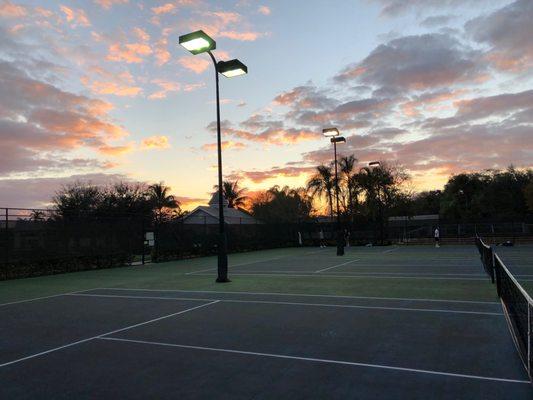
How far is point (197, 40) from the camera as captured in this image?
12672 mm

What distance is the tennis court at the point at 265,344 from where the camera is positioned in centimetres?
490

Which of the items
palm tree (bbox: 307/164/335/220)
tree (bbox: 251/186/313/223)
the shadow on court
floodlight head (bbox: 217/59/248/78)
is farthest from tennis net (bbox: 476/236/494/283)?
tree (bbox: 251/186/313/223)

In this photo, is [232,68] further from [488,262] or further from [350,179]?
[350,179]

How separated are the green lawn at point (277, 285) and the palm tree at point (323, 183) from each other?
1240 inches

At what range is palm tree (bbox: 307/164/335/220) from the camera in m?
47.4

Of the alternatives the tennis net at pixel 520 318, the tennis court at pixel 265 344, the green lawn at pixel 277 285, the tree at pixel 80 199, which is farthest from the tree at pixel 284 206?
the tennis net at pixel 520 318

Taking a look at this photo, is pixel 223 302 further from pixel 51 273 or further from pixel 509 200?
pixel 509 200

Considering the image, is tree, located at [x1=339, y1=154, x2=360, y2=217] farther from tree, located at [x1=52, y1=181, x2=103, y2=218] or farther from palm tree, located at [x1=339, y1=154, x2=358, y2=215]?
tree, located at [x1=52, y1=181, x2=103, y2=218]

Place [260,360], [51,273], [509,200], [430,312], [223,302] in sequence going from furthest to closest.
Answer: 1. [509,200]
2. [51,273]
3. [223,302]
4. [430,312]
5. [260,360]

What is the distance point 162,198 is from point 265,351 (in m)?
51.0

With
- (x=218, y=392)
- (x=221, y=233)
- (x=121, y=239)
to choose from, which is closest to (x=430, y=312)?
(x=218, y=392)

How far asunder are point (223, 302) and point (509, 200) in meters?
68.1

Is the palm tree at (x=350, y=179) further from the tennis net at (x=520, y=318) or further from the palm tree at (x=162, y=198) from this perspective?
the tennis net at (x=520, y=318)

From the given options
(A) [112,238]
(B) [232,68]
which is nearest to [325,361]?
(B) [232,68]
